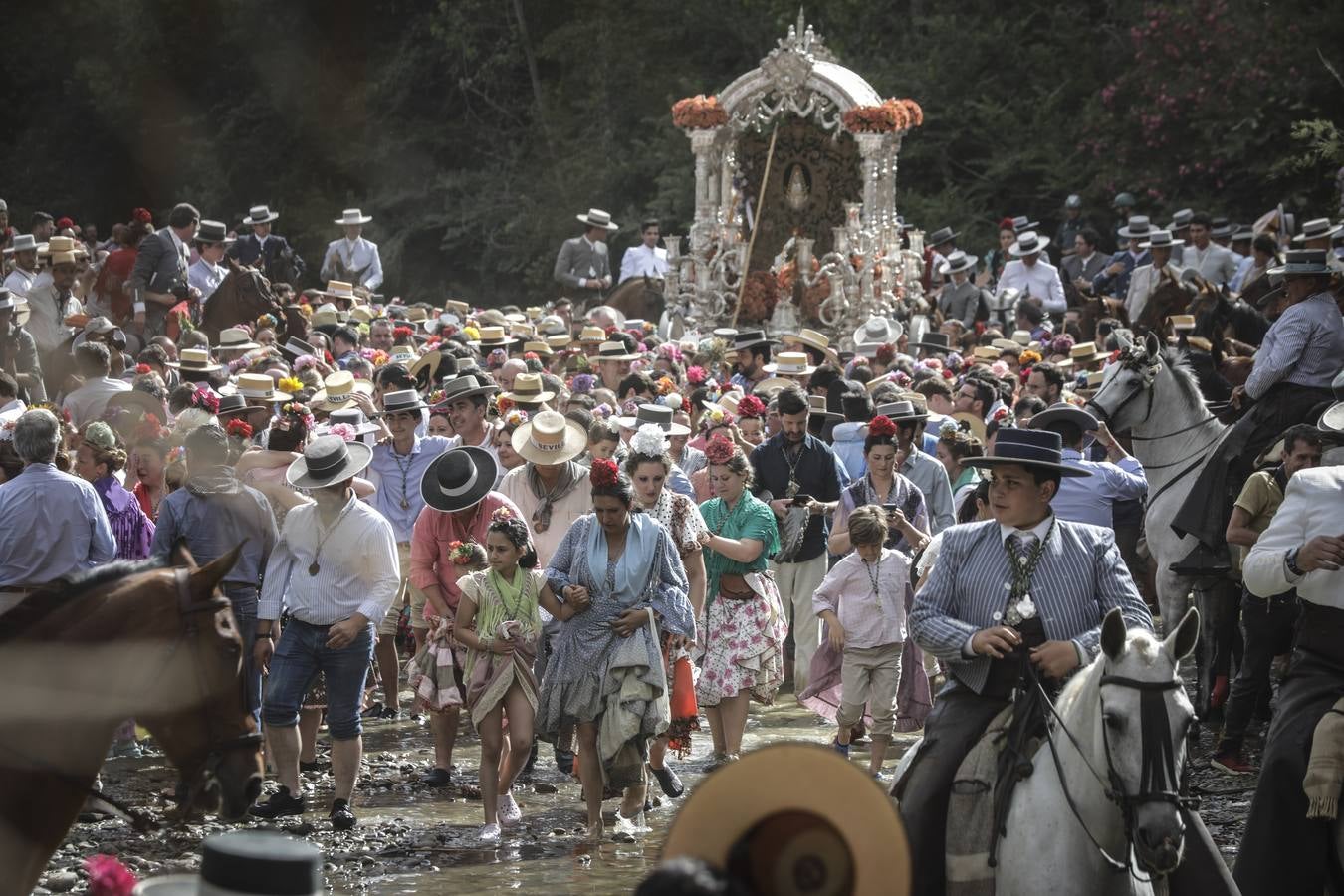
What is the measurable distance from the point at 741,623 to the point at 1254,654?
3.01m

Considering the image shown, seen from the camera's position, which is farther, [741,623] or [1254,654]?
[1254,654]

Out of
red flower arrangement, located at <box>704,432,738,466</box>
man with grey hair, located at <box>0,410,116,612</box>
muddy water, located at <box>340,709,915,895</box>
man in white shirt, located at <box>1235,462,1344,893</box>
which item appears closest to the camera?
man in white shirt, located at <box>1235,462,1344,893</box>

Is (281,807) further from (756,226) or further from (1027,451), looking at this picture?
(756,226)

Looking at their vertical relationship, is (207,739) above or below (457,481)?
below

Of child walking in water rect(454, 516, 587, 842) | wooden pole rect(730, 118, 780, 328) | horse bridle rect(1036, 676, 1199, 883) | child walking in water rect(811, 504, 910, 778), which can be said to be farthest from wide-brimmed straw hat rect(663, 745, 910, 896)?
wooden pole rect(730, 118, 780, 328)

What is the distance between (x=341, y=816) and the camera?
912cm

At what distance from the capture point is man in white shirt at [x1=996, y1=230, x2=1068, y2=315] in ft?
74.3

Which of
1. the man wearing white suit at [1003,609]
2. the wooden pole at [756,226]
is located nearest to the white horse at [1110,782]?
the man wearing white suit at [1003,609]

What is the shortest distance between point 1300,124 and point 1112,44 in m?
6.68

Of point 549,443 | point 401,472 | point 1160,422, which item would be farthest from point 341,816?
point 1160,422

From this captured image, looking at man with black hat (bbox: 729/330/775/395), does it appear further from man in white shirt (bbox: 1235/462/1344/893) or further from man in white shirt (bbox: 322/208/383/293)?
man in white shirt (bbox: 1235/462/1344/893)

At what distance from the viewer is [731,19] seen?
3388 cm

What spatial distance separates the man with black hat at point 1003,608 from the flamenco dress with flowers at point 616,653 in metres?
2.56

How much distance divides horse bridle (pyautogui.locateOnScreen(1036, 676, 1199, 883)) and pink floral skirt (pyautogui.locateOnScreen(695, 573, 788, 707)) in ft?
15.1
